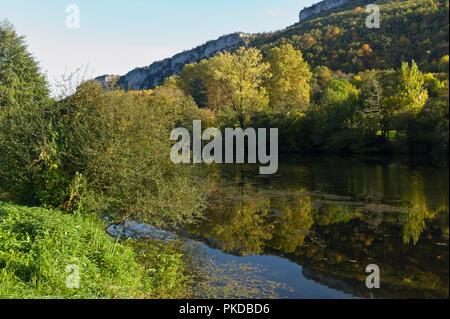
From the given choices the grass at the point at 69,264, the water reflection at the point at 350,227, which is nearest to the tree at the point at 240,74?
the water reflection at the point at 350,227

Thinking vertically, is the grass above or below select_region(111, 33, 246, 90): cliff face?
below

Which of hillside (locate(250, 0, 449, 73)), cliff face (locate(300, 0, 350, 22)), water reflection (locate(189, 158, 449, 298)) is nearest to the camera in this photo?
water reflection (locate(189, 158, 449, 298))

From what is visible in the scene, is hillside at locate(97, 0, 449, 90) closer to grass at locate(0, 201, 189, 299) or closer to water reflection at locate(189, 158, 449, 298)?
water reflection at locate(189, 158, 449, 298)

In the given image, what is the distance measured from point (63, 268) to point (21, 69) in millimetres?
32526

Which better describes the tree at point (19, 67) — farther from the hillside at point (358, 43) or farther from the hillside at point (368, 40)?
the hillside at point (358, 43)

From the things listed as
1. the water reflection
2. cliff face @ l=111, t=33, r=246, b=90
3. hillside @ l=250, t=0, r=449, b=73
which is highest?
cliff face @ l=111, t=33, r=246, b=90

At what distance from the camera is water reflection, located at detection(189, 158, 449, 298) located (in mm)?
6887

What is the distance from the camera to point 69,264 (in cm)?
653

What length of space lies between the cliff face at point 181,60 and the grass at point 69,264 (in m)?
163

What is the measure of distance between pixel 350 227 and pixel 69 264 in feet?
28.1

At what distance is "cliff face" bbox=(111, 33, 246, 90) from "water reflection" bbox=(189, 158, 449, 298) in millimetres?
154078

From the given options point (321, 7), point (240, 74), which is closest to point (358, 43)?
point (240, 74)

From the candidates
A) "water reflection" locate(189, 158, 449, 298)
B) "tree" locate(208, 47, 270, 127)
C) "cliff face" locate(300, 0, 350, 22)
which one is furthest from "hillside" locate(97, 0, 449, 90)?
"cliff face" locate(300, 0, 350, 22)
